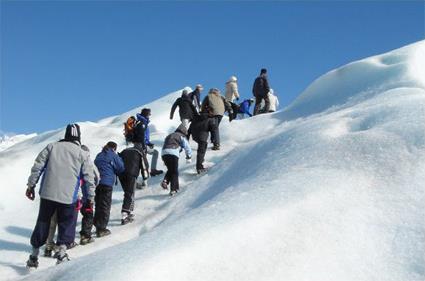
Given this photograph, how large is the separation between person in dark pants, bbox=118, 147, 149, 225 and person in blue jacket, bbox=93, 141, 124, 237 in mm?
498

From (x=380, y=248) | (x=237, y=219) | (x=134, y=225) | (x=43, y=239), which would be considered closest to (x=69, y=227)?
(x=43, y=239)

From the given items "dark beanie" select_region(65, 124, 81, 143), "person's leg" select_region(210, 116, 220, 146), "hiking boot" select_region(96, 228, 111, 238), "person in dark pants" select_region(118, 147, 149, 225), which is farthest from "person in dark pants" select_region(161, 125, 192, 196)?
"dark beanie" select_region(65, 124, 81, 143)

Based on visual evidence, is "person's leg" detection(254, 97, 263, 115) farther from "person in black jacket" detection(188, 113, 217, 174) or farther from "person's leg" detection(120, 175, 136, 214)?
"person's leg" detection(120, 175, 136, 214)

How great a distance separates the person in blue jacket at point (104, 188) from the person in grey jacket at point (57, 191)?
6.44ft

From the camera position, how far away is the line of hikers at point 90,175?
7.06 m

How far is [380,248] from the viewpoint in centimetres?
463

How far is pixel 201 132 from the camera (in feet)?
40.3

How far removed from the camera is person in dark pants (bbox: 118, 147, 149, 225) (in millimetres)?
9742

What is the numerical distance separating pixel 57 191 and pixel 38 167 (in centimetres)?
45

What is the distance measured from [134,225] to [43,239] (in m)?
2.52

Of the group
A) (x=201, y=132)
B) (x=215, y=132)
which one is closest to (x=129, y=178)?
(x=201, y=132)

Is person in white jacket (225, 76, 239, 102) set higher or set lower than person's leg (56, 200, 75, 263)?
higher

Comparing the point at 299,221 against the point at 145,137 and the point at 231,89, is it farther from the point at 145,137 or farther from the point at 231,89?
the point at 231,89

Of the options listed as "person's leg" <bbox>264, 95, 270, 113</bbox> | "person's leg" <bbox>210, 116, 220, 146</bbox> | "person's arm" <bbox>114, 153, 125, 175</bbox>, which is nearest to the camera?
"person's arm" <bbox>114, 153, 125, 175</bbox>
